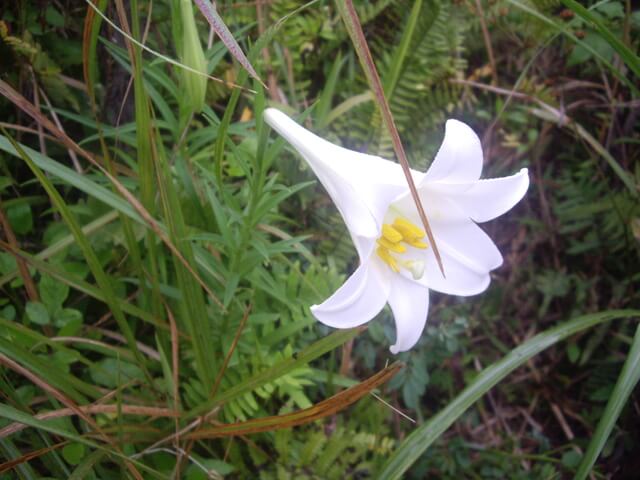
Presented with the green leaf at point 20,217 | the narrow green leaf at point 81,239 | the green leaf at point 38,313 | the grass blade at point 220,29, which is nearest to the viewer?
the grass blade at point 220,29

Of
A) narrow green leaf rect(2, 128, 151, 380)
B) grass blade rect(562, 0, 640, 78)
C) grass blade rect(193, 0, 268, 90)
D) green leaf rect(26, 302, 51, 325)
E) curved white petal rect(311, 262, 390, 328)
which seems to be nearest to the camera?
grass blade rect(193, 0, 268, 90)

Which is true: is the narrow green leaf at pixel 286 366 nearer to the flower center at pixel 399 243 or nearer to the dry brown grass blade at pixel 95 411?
the dry brown grass blade at pixel 95 411

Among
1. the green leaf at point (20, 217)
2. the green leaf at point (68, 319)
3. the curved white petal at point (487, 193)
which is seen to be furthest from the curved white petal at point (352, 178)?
the green leaf at point (20, 217)

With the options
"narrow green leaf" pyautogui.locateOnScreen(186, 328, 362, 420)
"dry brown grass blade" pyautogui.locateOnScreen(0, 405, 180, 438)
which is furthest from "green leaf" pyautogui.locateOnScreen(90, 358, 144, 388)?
"narrow green leaf" pyautogui.locateOnScreen(186, 328, 362, 420)

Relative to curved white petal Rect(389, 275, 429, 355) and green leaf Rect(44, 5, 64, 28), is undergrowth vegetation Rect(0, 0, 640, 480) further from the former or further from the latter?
curved white petal Rect(389, 275, 429, 355)

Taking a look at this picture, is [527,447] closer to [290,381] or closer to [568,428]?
[568,428]

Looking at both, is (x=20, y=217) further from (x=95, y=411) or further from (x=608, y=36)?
(x=608, y=36)

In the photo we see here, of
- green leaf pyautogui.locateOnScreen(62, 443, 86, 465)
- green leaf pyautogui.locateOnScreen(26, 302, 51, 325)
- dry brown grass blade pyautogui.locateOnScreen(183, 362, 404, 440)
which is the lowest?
green leaf pyautogui.locateOnScreen(62, 443, 86, 465)

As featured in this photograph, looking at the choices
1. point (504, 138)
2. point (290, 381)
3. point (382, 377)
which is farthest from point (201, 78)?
point (504, 138)
